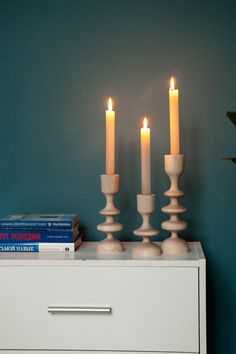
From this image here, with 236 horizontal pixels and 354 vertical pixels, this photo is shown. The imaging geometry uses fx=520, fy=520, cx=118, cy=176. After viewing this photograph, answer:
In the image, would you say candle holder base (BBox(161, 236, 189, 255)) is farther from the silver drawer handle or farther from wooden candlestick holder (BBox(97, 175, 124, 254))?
the silver drawer handle

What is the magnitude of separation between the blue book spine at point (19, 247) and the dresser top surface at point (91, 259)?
14mm

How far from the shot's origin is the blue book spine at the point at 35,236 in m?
1.53

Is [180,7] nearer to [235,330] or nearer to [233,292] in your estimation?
[233,292]

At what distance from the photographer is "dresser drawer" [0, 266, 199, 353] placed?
55.5 inches

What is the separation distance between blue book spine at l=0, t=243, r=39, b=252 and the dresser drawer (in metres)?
0.11

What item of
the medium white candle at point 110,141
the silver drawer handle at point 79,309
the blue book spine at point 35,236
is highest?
the medium white candle at point 110,141

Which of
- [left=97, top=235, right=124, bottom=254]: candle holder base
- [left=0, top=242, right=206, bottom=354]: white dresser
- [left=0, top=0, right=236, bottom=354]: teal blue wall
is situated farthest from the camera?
[left=0, top=0, right=236, bottom=354]: teal blue wall

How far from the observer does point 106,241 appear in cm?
Result: 153

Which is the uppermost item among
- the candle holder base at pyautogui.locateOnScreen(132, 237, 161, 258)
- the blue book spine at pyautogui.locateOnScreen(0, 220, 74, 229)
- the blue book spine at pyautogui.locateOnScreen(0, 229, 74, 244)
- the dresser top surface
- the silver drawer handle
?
the blue book spine at pyautogui.locateOnScreen(0, 220, 74, 229)

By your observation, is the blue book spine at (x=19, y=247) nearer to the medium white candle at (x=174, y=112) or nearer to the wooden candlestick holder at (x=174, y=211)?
the wooden candlestick holder at (x=174, y=211)

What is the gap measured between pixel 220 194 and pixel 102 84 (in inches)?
20.9

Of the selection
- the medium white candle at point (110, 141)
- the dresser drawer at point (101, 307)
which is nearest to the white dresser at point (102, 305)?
the dresser drawer at point (101, 307)

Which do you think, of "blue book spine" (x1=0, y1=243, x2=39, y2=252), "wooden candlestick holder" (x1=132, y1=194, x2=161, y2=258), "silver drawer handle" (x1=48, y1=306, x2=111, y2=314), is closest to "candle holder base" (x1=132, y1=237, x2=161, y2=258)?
"wooden candlestick holder" (x1=132, y1=194, x2=161, y2=258)

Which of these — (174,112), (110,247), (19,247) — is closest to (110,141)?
(174,112)
